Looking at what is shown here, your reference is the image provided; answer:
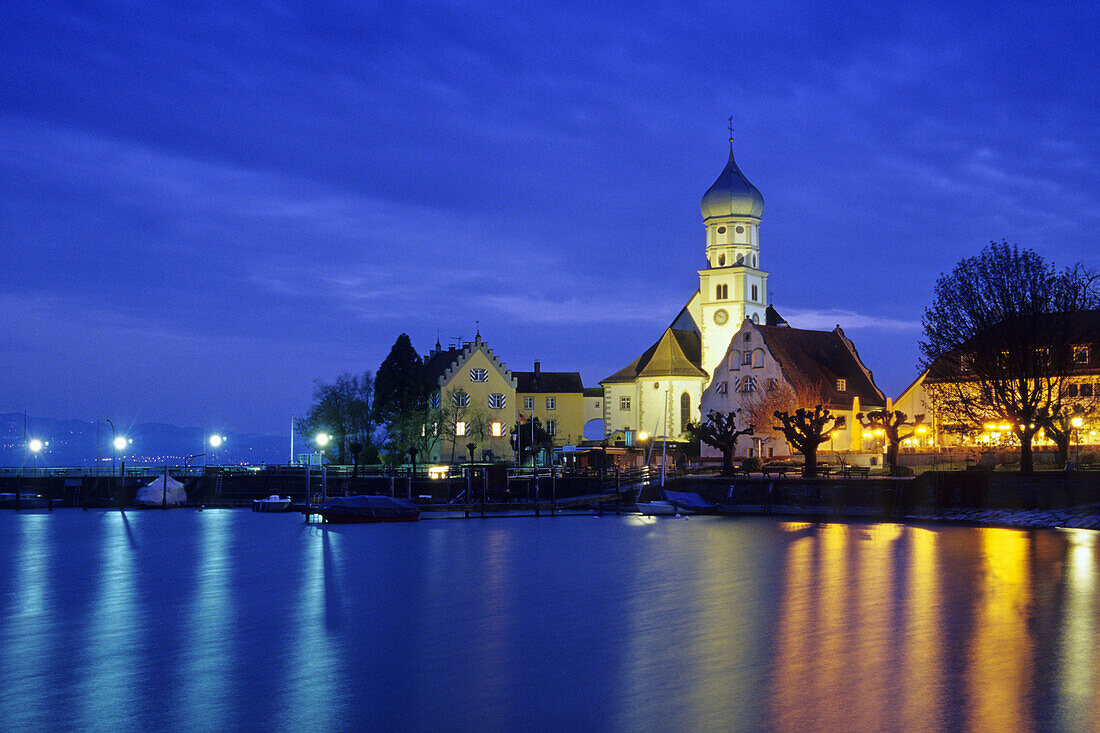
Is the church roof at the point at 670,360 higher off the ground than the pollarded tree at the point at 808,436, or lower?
higher

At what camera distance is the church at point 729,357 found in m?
103

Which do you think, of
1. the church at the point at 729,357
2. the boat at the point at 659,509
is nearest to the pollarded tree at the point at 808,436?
the boat at the point at 659,509

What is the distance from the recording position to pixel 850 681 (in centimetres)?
2106

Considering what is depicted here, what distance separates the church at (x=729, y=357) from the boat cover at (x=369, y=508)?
3453 cm

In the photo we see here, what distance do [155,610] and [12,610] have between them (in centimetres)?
466

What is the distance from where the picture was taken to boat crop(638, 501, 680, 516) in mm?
78625

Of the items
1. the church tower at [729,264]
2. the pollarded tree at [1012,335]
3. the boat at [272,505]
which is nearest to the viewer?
the pollarded tree at [1012,335]

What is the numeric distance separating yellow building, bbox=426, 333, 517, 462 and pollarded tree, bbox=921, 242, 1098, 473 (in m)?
51.7

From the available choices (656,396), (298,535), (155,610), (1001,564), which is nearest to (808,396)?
(656,396)

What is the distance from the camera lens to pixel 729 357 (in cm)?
10662

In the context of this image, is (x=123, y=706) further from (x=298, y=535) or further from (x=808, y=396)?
(x=808, y=396)

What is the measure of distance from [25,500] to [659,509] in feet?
208

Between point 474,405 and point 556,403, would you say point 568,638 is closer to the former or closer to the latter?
point 474,405

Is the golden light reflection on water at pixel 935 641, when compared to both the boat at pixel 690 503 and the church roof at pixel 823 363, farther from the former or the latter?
the church roof at pixel 823 363
